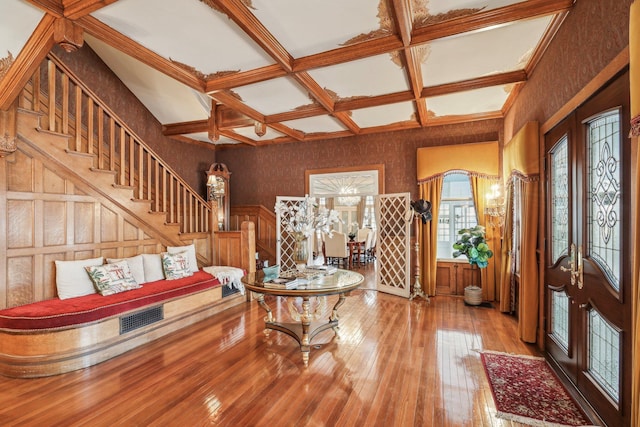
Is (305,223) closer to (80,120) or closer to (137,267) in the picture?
(137,267)

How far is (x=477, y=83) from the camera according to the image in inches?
143

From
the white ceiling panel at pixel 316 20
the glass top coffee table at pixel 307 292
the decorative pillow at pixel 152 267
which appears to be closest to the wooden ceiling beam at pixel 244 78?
the white ceiling panel at pixel 316 20

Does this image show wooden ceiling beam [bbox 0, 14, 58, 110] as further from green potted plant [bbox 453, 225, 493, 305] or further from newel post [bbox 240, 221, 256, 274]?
green potted plant [bbox 453, 225, 493, 305]

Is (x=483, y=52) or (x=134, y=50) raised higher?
(x=483, y=52)

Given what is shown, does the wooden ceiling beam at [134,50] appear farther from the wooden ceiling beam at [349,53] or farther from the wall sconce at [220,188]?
the wall sconce at [220,188]

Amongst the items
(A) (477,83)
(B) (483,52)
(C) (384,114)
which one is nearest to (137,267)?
(C) (384,114)

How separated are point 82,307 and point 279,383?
6.67 feet

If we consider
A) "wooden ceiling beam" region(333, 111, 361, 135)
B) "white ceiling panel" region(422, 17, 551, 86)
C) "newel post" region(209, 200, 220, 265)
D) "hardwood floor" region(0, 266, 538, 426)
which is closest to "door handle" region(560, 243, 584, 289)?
"hardwood floor" region(0, 266, 538, 426)

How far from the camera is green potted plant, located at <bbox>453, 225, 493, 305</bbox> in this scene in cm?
433

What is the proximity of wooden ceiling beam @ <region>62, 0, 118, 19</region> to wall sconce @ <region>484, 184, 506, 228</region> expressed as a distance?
16.7 ft

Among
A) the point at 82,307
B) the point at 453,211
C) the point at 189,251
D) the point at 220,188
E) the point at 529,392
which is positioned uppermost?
the point at 220,188

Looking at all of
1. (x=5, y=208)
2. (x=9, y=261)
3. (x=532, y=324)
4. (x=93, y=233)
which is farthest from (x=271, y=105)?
(x=532, y=324)

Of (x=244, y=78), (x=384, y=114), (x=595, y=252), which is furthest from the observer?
(x=384, y=114)

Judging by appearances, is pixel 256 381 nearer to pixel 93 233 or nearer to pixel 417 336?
pixel 417 336
